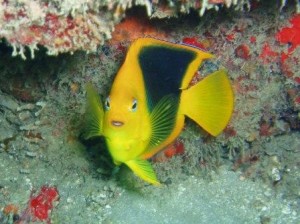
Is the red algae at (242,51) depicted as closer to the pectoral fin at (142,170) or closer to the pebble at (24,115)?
the pectoral fin at (142,170)

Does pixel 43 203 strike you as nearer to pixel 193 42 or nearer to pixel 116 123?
pixel 116 123

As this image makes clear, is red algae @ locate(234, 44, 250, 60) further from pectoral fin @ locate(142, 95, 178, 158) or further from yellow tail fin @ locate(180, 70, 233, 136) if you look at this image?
pectoral fin @ locate(142, 95, 178, 158)

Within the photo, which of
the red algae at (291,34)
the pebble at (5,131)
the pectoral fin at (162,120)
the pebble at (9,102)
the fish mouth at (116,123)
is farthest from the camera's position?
the pebble at (5,131)

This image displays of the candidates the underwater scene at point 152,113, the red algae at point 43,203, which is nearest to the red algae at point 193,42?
the underwater scene at point 152,113

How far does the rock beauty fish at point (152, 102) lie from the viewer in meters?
2.71

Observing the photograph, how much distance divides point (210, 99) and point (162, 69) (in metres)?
0.50

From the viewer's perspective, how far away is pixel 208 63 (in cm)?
335

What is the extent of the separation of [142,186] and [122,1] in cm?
232

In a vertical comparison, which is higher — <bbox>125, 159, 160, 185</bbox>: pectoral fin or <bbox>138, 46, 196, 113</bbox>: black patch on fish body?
<bbox>138, 46, 196, 113</bbox>: black patch on fish body

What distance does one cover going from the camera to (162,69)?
118 inches

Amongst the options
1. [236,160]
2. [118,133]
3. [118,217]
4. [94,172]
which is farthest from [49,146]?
[236,160]

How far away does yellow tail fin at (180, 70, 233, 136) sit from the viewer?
10.3ft

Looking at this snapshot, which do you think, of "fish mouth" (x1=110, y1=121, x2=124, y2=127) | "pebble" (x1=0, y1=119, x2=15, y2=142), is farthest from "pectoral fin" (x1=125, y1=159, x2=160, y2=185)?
"pebble" (x1=0, y1=119, x2=15, y2=142)

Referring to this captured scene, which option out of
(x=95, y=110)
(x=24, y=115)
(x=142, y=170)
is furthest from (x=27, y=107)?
(x=142, y=170)
